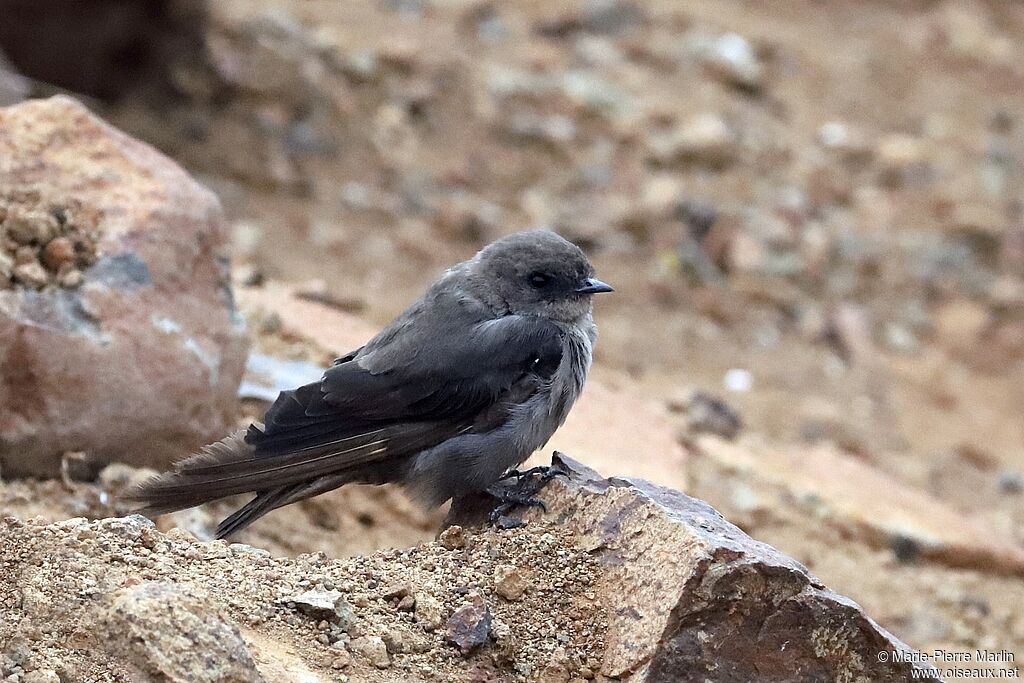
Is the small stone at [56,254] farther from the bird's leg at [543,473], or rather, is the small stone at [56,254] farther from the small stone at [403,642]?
the small stone at [403,642]

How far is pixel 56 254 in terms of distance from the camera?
4918 mm

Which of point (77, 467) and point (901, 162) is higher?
point (77, 467)

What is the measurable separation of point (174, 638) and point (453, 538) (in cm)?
113

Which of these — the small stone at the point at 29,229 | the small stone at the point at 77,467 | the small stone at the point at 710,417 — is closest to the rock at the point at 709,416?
the small stone at the point at 710,417

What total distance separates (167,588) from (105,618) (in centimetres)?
16

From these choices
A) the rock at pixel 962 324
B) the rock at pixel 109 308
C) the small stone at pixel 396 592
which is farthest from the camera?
the rock at pixel 962 324

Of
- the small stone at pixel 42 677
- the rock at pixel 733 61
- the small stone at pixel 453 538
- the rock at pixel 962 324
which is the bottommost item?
the rock at pixel 962 324

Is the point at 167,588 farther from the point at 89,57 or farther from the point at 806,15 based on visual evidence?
the point at 806,15

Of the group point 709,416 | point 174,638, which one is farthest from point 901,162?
point 174,638

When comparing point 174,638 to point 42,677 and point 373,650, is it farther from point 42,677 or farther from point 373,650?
point 373,650

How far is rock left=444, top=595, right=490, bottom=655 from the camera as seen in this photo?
12.2 feet

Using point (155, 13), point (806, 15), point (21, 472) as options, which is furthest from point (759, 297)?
point (21, 472)

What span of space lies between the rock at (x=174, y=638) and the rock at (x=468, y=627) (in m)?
0.63

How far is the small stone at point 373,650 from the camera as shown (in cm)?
360
